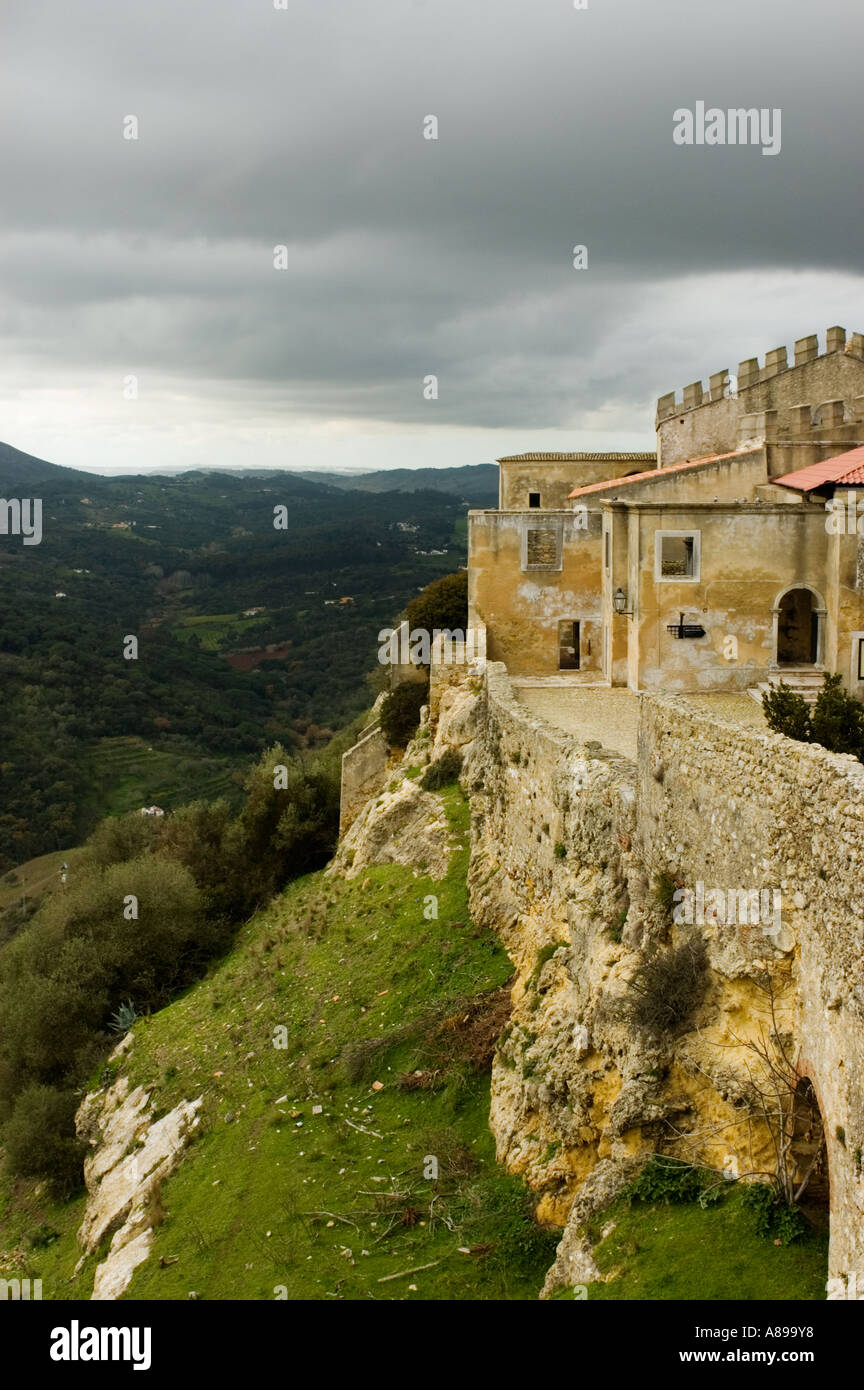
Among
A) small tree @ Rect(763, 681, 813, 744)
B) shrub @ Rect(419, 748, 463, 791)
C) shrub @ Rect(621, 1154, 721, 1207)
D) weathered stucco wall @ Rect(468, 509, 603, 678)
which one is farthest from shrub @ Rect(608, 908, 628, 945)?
weathered stucco wall @ Rect(468, 509, 603, 678)

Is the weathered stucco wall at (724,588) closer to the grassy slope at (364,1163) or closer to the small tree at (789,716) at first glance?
the grassy slope at (364,1163)

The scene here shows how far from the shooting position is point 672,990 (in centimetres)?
709

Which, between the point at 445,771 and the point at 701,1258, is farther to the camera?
the point at 445,771

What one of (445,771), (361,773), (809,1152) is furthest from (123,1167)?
(809,1152)

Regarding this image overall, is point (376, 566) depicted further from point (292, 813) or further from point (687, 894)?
point (687, 894)

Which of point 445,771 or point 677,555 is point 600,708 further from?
point 677,555

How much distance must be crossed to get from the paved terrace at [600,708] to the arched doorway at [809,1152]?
6.66m

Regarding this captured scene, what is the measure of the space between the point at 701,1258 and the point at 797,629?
15.2m

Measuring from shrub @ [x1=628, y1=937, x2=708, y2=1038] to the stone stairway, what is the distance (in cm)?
1094

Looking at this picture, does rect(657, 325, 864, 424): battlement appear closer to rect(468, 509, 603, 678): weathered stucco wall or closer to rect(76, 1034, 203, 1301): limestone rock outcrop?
rect(468, 509, 603, 678): weathered stucco wall

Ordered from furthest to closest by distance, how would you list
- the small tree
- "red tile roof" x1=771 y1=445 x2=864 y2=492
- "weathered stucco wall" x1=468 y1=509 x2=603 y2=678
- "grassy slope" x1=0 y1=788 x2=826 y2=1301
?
"weathered stucco wall" x1=468 y1=509 x2=603 y2=678 → "red tile roof" x1=771 y1=445 x2=864 y2=492 → the small tree → "grassy slope" x1=0 y1=788 x2=826 y2=1301

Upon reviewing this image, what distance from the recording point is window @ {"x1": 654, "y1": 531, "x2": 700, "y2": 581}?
18250 mm

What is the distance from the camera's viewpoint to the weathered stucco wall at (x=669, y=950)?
543 cm

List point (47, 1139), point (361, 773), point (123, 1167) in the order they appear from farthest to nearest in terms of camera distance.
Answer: point (361, 773), point (47, 1139), point (123, 1167)
